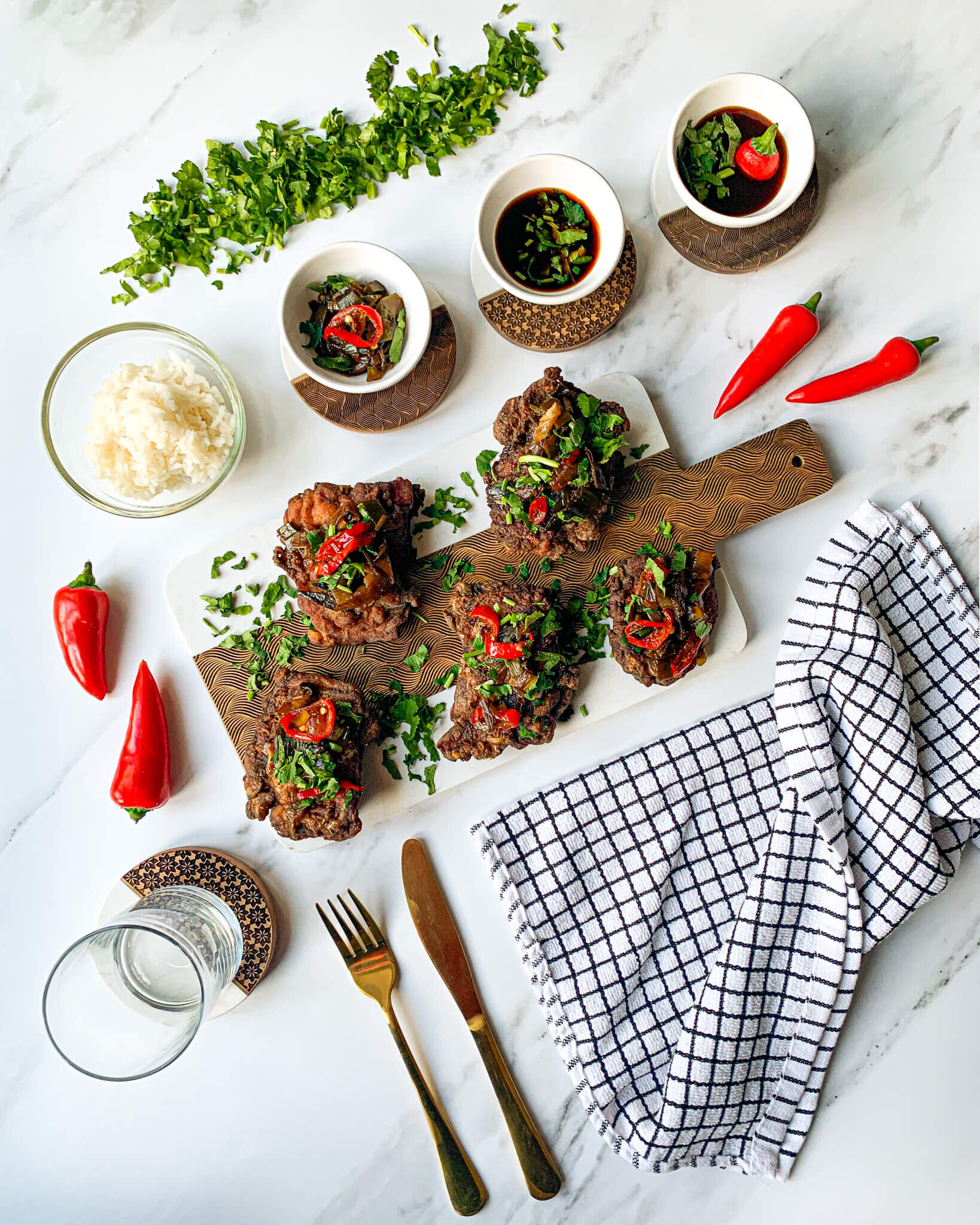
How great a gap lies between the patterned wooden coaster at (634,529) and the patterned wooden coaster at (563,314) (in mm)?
652

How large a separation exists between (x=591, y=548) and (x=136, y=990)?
8.66 feet

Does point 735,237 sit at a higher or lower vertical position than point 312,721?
higher

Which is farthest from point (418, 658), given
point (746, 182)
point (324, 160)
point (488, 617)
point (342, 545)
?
point (746, 182)

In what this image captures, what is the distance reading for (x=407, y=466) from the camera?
3.79 metres

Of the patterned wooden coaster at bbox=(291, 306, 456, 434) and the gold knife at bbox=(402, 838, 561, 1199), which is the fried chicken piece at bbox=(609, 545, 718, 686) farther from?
the gold knife at bbox=(402, 838, 561, 1199)

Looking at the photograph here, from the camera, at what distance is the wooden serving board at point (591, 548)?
3.74 meters

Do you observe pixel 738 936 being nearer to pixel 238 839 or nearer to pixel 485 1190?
pixel 485 1190

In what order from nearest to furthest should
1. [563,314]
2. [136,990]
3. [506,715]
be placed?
[136,990]
[506,715]
[563,314]

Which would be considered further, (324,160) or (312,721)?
(324,160)

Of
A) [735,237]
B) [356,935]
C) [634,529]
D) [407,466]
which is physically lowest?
[356,935]

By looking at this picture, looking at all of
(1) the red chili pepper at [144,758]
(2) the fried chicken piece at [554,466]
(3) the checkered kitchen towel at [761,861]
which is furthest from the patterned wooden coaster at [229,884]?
(2) the fried chicken piece at [554,466]

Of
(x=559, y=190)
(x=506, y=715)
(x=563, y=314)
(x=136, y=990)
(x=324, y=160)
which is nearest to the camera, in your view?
(x=136, y=990)

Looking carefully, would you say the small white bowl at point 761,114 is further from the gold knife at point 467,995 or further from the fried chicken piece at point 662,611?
the gold knife at point 467,995

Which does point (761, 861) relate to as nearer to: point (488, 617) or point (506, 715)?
point (506, 715)
